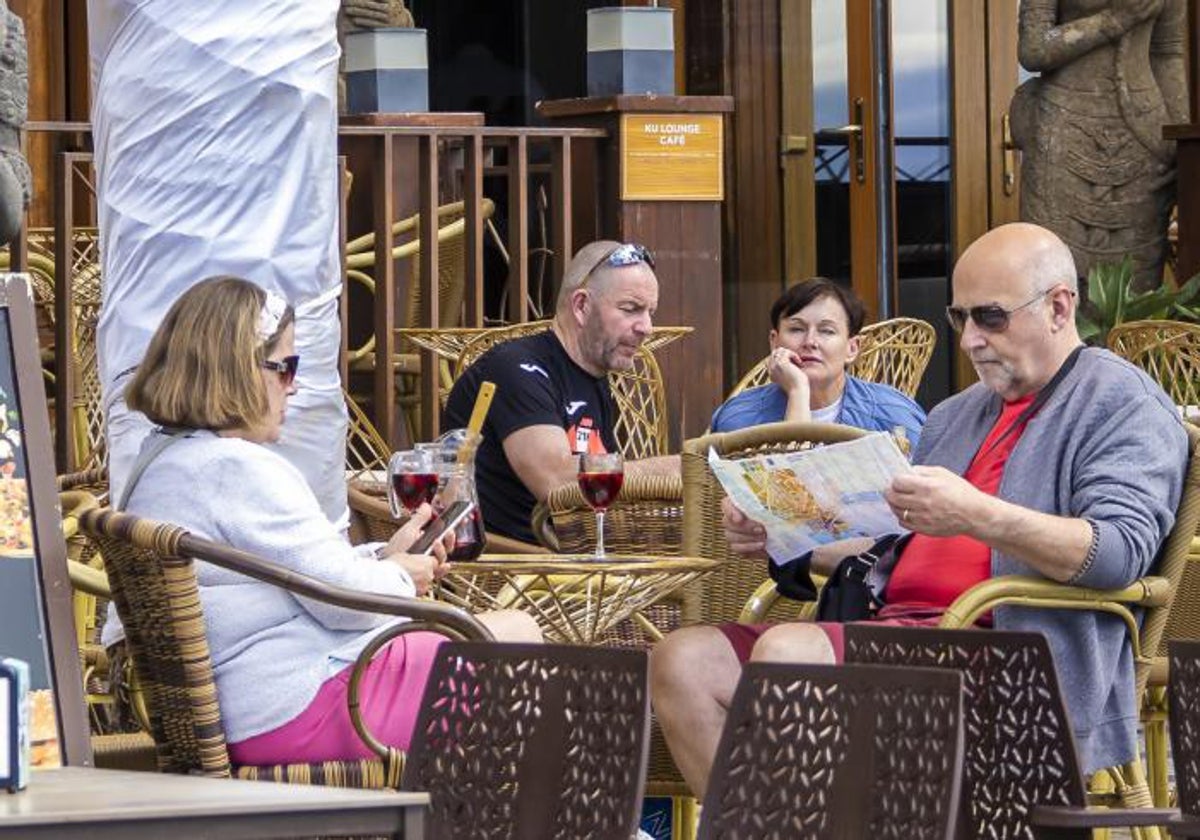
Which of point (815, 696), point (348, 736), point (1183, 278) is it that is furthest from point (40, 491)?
point (1183, 278)

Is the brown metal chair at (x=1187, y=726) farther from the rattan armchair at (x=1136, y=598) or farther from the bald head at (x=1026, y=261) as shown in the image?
the bald head at (x=1026, y=261)

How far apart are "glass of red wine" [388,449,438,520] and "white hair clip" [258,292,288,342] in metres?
0.35

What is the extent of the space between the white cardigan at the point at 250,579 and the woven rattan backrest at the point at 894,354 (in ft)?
11.5

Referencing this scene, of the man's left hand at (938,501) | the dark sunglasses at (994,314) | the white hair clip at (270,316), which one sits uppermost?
the white hair clip at (270,316)

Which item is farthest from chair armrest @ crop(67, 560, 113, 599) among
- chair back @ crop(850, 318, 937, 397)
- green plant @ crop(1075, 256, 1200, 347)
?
green plant @ crop(1075, 256, 1200, 347)

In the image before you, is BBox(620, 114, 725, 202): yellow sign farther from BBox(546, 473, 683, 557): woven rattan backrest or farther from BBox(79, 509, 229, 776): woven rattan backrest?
BBox(79, 509, 229, 776): woven rattan backrest

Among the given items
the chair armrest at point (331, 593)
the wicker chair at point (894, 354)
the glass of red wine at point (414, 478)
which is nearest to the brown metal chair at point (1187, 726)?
the chair armrest at point (331, 593)

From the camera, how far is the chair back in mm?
7398

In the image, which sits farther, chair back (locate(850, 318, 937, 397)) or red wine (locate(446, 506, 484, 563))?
chair back (locate(850, 318, 937, 397))

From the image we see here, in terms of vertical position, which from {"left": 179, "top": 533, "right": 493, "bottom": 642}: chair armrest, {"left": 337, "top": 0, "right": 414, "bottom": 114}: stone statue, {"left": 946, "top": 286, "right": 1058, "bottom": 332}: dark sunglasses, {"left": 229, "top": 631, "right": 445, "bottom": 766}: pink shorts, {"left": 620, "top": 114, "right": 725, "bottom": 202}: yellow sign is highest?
{"left": 337, "top": 0, "right": 414, "bottom": 114}: stone statue

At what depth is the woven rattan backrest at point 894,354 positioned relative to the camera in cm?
739

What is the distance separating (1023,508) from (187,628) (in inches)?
47.6

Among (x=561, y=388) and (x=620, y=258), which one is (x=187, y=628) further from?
(x=620, y=258)

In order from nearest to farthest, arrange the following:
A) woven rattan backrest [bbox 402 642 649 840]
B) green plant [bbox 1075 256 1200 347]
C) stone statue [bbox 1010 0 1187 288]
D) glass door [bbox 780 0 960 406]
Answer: woven rattan backrest [bbox 402 642 649 840] → green plant [bbox 1075 256 1200 347] → stone statue [bbox 1010 0 1187 288] → glass door [bbox 780 0 960 406]
